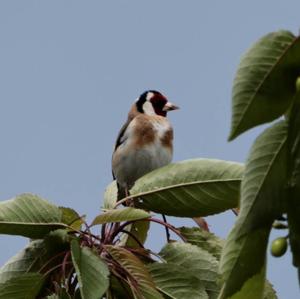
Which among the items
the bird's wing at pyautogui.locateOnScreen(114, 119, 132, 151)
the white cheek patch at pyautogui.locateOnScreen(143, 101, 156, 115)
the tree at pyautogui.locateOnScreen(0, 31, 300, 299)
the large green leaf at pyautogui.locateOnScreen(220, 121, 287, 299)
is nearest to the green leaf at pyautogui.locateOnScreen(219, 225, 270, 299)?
the large green leaf at pyautogui.locateOnScreen(220, 121, 287, 299)

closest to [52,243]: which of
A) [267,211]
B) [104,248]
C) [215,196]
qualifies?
[104,248]

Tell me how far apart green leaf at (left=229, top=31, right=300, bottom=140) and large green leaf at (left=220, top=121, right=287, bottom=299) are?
0.04 m

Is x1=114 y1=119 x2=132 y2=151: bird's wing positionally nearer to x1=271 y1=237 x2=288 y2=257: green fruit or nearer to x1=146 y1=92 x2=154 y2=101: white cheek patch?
x1=146 y1=92 x2=154 y2=101: white cheek patch

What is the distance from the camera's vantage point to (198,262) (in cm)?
285

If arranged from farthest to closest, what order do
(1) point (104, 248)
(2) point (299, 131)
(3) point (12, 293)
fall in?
(1) point (104, 248), (3) point (12, 293), (2) point (299, 131)

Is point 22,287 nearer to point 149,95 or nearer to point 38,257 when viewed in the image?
point 38,257

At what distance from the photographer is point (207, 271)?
2.80m

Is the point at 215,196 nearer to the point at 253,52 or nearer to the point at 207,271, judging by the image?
the point at 207,271

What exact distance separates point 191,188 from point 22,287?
1.99 ft

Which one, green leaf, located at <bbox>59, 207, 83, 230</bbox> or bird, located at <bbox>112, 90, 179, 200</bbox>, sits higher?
green leaf, located at <bbox>59, 207, 83, 230</bbox>

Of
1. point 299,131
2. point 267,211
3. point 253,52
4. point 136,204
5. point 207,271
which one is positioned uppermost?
point 253,52

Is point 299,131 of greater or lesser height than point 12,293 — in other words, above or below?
above

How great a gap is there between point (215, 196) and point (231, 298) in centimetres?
121

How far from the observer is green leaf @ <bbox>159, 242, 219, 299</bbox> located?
2.80 m
